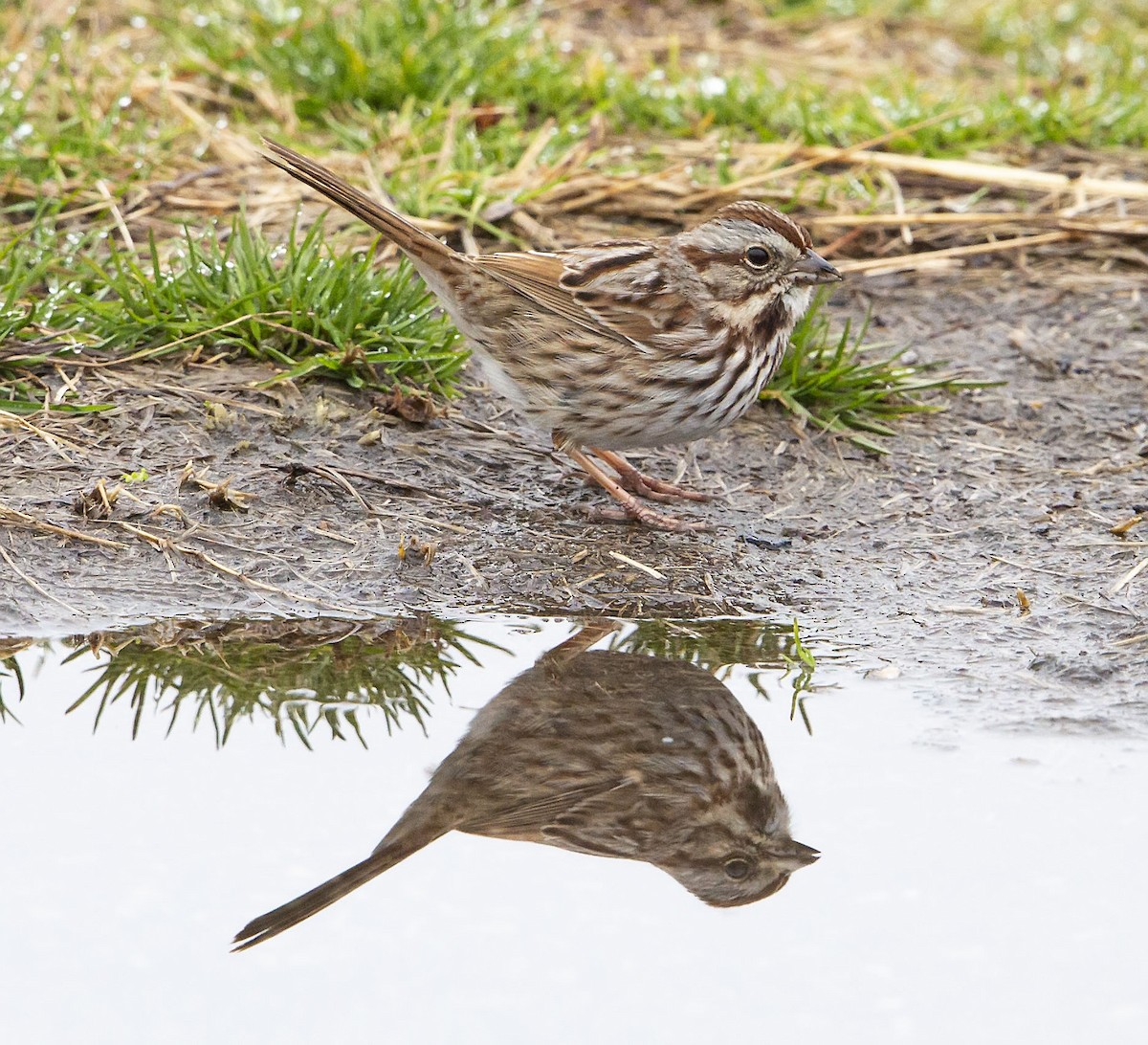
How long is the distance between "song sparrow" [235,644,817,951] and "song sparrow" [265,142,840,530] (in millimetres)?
1223

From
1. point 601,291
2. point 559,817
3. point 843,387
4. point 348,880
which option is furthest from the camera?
point 843,387

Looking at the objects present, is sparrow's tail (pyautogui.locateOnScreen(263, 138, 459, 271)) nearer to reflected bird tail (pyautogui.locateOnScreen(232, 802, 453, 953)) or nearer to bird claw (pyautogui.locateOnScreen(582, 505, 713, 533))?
bird claw (pyautogui.locateOnScreen(582, 505, 713, 533))

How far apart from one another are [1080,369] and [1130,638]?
223 cm

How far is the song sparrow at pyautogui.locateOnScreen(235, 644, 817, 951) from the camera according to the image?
334 cm

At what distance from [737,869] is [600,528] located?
205 cm

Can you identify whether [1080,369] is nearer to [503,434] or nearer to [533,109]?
[503,434]

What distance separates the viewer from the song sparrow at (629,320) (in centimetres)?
520

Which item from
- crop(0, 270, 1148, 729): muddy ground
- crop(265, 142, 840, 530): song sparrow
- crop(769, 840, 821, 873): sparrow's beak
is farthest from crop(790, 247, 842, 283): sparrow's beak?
crop(769, 840, 821, 873): sparrow's beak

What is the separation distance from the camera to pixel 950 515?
5.41 meters

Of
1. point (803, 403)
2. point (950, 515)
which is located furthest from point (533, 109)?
point (950, 515)

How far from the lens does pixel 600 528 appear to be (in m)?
5.27

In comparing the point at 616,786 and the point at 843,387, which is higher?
the point at 843,387

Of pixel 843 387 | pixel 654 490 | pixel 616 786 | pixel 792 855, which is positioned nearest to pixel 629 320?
pixel 654 490

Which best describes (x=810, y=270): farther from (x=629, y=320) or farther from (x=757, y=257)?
(x=629, y=320)
